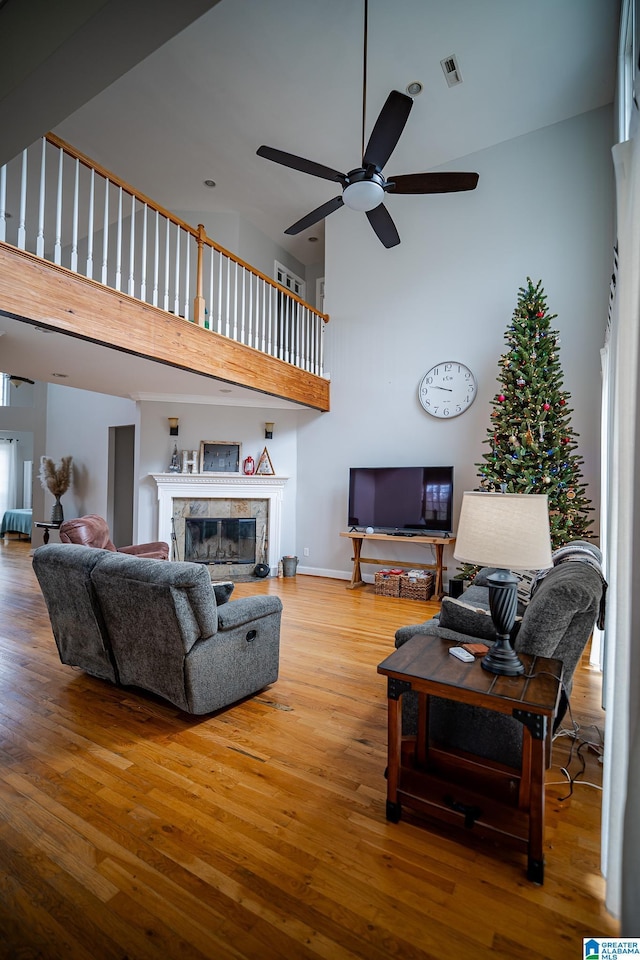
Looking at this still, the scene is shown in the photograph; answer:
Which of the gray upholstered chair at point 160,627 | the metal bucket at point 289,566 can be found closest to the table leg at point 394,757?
the gray upholstered chair at point 160,627

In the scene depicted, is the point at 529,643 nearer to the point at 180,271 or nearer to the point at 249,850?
the point at 249,850

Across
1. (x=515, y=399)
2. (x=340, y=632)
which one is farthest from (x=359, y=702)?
(x=515, y=399)

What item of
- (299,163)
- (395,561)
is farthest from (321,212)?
(395,561)

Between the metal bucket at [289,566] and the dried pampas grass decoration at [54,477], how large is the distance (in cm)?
445

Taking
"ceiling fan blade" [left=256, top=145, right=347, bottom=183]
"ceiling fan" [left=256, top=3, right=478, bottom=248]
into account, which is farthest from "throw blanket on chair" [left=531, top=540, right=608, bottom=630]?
"ceiling fan blade" [left=256, top=145, right=347, bottom=183]

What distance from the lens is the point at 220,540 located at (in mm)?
6699

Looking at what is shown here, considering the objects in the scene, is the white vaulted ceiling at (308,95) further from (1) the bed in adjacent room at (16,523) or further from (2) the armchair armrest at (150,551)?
(1) the bed in adjacent room at (16,523)

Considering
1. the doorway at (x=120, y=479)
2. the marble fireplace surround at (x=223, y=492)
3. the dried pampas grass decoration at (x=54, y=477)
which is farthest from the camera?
the dried pampas grass decoration at (x=54, y=477)

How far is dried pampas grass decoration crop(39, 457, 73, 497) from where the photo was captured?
8109mm

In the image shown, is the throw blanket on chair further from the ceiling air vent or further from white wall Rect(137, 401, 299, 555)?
the ceiling air vent

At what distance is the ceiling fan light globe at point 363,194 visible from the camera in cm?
327

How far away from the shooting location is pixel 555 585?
1943mm

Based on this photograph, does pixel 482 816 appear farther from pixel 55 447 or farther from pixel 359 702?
pixel 55 447

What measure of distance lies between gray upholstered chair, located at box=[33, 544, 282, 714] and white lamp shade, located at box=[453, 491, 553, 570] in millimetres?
1339
